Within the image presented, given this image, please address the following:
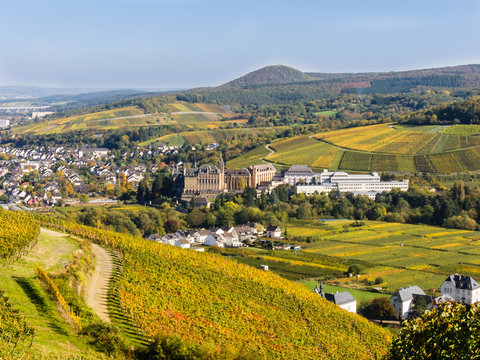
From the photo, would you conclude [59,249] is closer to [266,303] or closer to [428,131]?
[266,303]

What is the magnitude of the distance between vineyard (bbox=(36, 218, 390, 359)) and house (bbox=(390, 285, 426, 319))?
6282 millimetres

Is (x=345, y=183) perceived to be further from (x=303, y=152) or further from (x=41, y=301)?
(x=41, y=301)

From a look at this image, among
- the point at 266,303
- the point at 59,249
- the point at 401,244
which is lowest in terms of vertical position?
the point at 401,244

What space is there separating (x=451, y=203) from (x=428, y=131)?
45.1 meters

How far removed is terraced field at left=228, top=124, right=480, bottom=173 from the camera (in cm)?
10244

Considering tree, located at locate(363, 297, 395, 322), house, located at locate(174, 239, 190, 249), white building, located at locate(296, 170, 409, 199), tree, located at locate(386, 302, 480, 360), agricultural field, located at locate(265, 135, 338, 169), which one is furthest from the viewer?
agricultural field, located at locate(265, 135, 338, 169)

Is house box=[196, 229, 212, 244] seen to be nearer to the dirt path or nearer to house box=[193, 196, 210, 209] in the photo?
house box=[193, 196, 210, 209]

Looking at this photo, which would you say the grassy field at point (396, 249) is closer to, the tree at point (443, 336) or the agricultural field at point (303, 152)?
the tree at point (443, 336)

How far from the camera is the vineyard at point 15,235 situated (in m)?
28.8

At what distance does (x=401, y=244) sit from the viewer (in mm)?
65688

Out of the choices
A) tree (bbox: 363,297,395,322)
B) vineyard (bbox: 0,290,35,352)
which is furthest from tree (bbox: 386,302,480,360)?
tree (bbox: 363,297,395,322)

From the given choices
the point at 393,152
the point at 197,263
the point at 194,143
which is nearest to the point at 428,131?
the point at 393,152

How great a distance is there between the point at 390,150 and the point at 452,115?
22252 millimetres

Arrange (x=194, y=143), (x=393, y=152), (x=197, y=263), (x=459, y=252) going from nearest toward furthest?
(x=197, y=263) < (x=459, y=252) < (x=393, y=152) < (x=194, y=143)
